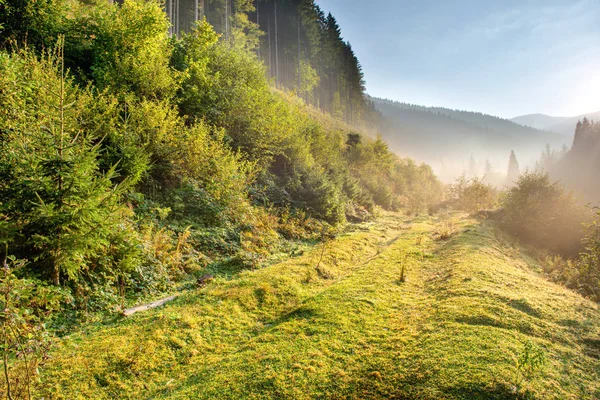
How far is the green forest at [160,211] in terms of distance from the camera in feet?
16.0

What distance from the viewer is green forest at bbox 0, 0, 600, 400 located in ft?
16.0

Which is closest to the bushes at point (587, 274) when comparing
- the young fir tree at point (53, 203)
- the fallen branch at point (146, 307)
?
the fallen branch at point (146, 307)

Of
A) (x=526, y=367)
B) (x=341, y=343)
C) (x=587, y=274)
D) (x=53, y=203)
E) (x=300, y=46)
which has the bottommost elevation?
(x=587, y=274)

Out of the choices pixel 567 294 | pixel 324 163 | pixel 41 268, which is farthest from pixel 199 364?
pixel 324 163

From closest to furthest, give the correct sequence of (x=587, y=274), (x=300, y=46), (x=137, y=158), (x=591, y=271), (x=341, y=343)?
1. (x=341, y=343)
2. (x=137, y=158)
3. (x=587, y=274)
4. (x=591, y=271)
5. (x=300, y=46)

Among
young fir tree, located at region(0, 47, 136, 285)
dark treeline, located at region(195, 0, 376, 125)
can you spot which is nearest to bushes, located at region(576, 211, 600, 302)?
young fir tree, located at region(0, 47, 136, 285)

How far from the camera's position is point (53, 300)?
5215 mm

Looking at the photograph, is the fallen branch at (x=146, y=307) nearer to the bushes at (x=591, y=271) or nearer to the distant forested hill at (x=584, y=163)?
the bushes at (x=591, y=271)

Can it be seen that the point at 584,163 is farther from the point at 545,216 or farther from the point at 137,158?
the point at 137,158

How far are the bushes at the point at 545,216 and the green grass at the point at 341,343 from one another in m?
11.4

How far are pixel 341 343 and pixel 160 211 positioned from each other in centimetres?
748

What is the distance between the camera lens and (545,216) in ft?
60.1

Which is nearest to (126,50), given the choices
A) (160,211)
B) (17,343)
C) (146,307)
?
(160,211)

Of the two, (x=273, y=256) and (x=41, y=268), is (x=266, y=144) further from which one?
(x=41, y=268)
